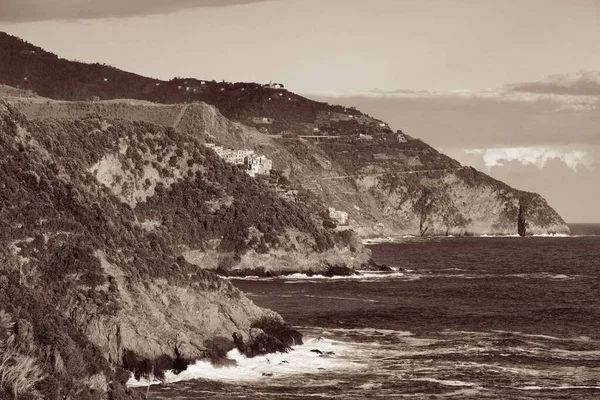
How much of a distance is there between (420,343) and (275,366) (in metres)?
14.6

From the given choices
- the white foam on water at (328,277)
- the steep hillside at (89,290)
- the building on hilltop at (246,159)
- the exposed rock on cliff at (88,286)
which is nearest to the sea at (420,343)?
the white foam on water at (328,277)

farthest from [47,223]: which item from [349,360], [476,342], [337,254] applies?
[337,254]

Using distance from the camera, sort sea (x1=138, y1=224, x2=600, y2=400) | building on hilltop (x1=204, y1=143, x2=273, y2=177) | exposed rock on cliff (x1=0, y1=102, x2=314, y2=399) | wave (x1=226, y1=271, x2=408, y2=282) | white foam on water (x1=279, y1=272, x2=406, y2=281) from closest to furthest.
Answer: exposed rock on cliff (x1=0, y1=102, x2=314, y2=399) < sea (x1=138, y1=224, x2=600, y2=400) < wave (x1=226, y1=271, x2=408, y2=282) < white foam on water (x1=279, y1=272, x2=406, y2=281) < building on hilltop (x1=204, y1=143, x2=273, y2=177)

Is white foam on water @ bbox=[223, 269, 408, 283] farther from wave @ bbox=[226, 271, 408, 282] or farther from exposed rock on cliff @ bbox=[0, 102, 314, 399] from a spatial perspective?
→ exposed rock on cliff @ bbox=[0, 102, 314, 399]

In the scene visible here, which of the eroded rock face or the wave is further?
the wave

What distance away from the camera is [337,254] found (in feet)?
478

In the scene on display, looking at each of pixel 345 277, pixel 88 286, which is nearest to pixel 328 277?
pixel 345 277

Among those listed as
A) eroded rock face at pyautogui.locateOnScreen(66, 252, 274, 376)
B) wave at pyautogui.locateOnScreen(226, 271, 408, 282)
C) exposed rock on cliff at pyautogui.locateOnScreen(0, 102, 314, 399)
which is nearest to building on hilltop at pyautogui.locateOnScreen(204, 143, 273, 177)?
wave at pyautogui.locateOnScreen(226, 271, 408, 282)

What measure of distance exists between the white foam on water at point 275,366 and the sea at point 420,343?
0.27 feet

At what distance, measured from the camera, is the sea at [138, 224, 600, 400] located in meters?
67.4

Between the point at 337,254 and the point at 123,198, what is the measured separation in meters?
26.4

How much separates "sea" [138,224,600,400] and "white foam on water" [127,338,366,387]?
0.27ft

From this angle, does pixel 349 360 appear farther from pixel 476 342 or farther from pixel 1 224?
pixel 1 224

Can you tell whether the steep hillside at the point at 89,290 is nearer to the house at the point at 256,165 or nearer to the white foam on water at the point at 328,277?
the white foam on water at the point at 328,277
